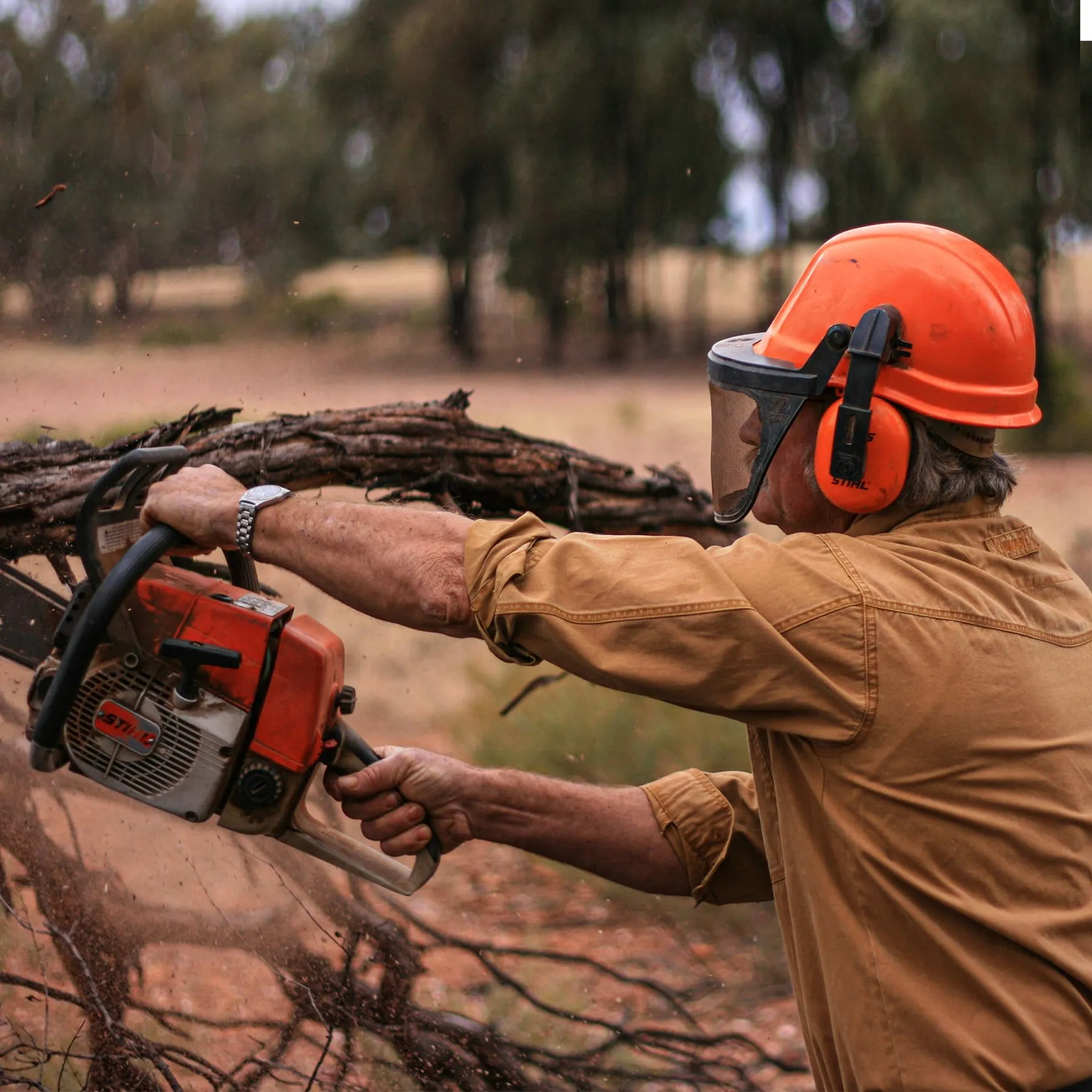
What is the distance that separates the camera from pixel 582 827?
211 cm

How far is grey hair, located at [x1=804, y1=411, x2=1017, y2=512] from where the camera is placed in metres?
1.62

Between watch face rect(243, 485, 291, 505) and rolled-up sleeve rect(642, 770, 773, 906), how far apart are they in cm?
91

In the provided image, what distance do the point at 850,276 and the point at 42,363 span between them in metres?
6.66

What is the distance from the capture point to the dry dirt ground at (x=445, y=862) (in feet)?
11.4

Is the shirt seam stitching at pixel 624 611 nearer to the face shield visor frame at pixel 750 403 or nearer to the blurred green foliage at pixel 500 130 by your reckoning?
the face shield visor frame at pixel 750 403

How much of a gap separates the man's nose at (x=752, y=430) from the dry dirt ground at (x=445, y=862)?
52.2 inches

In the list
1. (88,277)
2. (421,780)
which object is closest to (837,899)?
(421,780)

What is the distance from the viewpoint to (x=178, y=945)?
3320 mm

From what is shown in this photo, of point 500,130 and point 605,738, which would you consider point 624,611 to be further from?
point 500,130

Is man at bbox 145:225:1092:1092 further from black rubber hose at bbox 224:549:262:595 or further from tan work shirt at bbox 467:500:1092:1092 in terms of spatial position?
black rubber hose at bbox 224:549:262:595

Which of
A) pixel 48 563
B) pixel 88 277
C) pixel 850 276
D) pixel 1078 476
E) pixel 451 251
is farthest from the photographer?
pixel 451 251

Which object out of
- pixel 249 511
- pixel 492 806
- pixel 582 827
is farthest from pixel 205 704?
pixel 582 827

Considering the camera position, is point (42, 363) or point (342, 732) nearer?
point (342, 732)

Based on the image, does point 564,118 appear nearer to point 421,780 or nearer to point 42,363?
point 42,363
